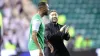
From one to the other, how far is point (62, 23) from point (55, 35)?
20.3 ft

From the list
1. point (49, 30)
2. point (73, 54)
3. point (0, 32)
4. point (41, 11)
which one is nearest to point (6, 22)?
point (0, 32)

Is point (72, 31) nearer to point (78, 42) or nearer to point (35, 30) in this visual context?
point (78, 42)

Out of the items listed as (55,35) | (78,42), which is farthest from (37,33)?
(78,42)

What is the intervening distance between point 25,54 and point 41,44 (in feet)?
24.3

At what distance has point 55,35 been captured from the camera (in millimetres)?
10578

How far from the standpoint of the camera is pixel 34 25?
8453 mm

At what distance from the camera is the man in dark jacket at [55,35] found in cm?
1054

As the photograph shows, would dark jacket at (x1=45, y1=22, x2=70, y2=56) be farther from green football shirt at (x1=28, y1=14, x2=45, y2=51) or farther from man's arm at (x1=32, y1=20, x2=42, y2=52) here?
man's arm at (x1=32, y1=20, x2=42, y2=52)

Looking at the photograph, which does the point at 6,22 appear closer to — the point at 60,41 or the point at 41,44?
the point at 60,41

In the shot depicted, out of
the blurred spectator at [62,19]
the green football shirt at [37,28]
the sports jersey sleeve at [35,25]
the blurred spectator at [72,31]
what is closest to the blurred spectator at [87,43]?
the blurred spectator at [72,31]

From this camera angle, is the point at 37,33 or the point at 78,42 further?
the point at 78,42

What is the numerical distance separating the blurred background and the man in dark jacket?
5.37 m

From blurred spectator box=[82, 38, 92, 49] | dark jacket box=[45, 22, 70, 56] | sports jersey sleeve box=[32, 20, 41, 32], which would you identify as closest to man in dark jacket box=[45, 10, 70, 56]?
dark jacket box=[45, 22, 70, 56]

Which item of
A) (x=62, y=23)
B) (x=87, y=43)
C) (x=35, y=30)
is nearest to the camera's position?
(x=35, y=30)
